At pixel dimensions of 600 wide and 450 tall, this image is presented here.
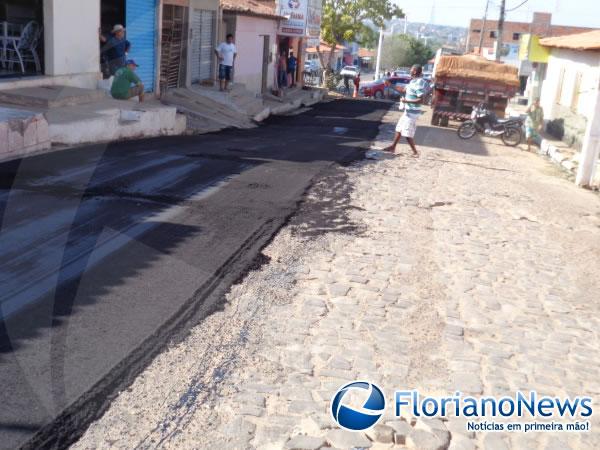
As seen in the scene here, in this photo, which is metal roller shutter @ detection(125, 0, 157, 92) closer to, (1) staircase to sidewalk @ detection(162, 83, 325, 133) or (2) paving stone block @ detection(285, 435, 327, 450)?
(1) staircase to sidewalk @ detection(162, 83, 325, 133)

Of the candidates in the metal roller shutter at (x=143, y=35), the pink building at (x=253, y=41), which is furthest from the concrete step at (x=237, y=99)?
the pink building at (x=253, y=41)

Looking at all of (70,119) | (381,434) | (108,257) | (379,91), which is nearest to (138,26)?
(70,119)

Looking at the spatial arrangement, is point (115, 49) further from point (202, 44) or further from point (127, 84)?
point (202, 44)

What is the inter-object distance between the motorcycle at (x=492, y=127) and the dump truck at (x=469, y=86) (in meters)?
2.38

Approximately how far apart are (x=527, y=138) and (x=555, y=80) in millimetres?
8251

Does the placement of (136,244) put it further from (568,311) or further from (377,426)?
(568,311)

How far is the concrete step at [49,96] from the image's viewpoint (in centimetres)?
1259

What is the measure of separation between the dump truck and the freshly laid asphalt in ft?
40.9

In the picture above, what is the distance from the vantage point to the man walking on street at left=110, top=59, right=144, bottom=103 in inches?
595

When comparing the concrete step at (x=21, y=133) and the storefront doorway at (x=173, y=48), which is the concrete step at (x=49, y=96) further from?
the storefront doorway at (x=173, y=48)

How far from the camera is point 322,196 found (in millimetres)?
10078

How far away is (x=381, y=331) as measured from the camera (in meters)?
5.75

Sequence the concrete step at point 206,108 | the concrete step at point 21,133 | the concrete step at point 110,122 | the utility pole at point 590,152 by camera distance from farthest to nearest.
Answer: the concrete step at point 206,108, the utility pole at point 590,152, the concrete step at point 110,122, the concrete step at point 21,133

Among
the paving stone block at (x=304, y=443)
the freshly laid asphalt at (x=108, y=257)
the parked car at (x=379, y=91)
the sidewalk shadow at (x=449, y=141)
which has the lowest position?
the parked car at (x=379, y=91)
